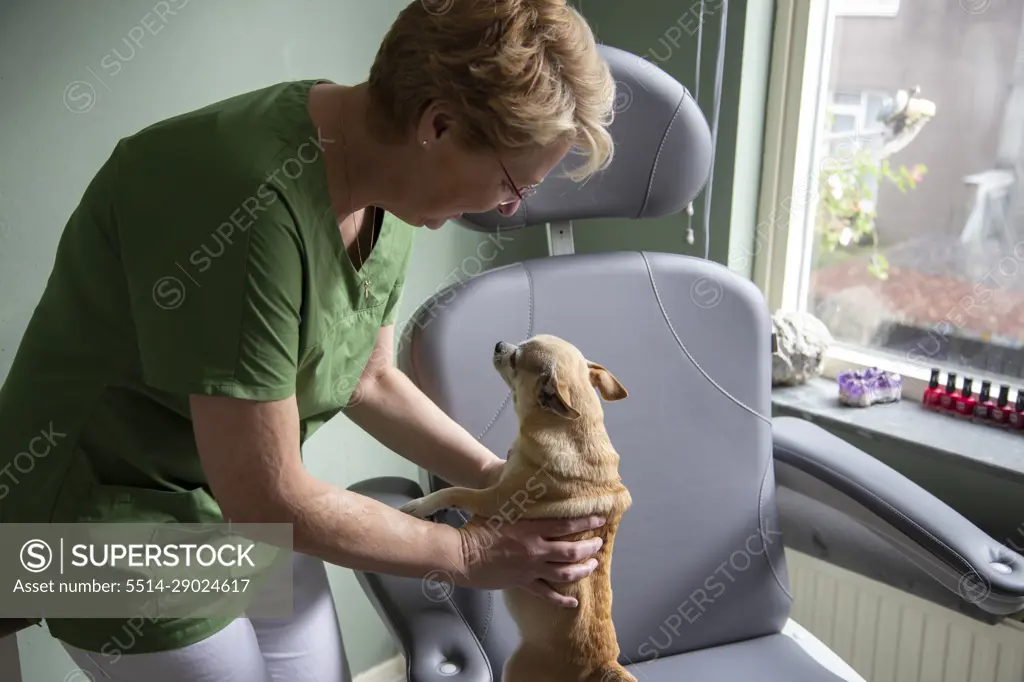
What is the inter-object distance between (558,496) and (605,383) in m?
0.22

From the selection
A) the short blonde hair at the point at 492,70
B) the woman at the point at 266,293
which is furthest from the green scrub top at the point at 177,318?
the short blonde hair at the point at 492,70

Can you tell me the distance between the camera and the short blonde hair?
92 cm

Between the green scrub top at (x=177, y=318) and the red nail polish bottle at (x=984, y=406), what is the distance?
4.54ft

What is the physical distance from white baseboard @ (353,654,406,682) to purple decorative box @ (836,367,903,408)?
130 cm

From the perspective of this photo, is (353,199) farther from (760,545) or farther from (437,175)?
(760,545)

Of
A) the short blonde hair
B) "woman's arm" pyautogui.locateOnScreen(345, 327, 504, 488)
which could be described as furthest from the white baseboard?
the short blonde hair

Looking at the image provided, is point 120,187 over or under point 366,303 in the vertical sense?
over

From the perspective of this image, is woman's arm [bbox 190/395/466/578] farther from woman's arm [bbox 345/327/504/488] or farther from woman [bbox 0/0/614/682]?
woman's arm [bbox 345/327/504/488]

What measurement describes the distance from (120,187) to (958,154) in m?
1.74

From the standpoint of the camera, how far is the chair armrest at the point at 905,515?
1390mm

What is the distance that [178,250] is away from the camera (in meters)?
0.93

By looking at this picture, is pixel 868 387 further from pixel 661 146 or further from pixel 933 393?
pixel 661 146

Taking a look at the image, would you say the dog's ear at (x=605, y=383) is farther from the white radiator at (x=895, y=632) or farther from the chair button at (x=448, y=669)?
the white radiator at (x=895, y=632)

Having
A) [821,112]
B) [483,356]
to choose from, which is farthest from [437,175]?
[821,112]
